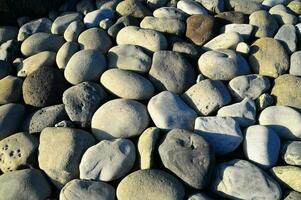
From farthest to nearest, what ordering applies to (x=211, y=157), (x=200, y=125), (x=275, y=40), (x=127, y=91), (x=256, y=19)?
(x=256, y=19) < (x=275, y=40) < (x=127, y=91) < (x=200, y=125) < (x=211, y=157)

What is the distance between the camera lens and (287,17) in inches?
88.8

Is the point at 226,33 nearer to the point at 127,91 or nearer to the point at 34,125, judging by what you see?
the point at 127,91

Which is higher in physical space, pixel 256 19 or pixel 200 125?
pixel 256 19

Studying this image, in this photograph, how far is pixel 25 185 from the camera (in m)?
1.48

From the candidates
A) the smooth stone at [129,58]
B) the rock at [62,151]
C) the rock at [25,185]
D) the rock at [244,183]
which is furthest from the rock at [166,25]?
the rock at [25,185]

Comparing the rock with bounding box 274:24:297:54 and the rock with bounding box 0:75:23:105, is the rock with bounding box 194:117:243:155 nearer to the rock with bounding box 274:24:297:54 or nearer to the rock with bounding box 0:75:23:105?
the rock with bounding box 274:24:297:54

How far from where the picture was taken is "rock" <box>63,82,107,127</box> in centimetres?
174

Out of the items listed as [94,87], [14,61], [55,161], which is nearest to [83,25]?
[14,61]

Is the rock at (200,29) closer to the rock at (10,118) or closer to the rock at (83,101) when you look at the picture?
the rock at (83,101)

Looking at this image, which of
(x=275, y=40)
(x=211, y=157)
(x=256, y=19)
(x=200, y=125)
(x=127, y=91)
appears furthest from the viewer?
(x=256, y=19)

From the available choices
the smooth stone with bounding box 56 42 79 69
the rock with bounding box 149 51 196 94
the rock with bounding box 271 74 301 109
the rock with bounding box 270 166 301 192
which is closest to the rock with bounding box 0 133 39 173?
the smooth stone with bounding box 56 42 79 69

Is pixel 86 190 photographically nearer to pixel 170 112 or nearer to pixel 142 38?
pixel 170 112

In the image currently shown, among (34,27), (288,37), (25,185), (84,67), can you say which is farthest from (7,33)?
(288,37)

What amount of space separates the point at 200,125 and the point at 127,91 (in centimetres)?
37
